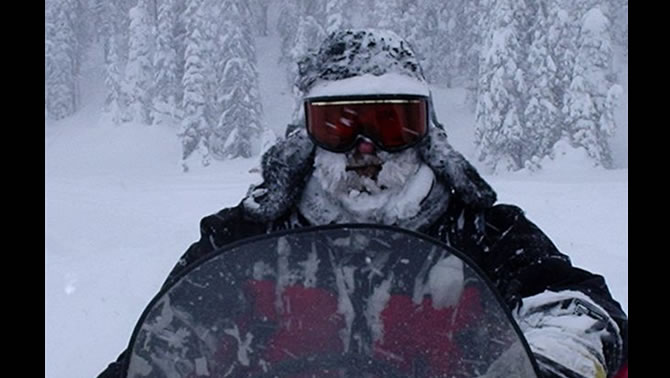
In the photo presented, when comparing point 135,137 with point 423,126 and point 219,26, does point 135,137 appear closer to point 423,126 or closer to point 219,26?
point 219,26

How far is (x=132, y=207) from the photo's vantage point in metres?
18.4

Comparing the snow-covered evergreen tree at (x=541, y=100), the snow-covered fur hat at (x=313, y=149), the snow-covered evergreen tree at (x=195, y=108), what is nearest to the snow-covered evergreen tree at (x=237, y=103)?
the snow-covered evergreen tree at (x=195, y=108)

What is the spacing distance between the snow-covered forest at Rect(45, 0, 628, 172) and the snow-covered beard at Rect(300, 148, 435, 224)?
17.1 metres

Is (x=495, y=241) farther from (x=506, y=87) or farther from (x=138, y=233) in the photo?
(x=506, y=87)

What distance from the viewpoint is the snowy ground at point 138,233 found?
26.5 feet

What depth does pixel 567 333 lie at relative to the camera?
156cm

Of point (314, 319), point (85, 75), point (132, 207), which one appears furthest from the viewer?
point (85, 75)

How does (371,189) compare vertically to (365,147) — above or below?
below

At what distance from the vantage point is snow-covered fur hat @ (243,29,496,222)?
8.57 ft

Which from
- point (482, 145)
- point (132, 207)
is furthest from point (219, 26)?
point (132, 207)

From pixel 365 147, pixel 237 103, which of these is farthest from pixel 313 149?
pixel 237 103

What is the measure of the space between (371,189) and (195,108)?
33062 millimetres

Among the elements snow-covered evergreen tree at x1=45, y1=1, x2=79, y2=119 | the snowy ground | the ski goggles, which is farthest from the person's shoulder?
snow-covered evergreen tree at x1=45, y1=1, x2=79, y2=119

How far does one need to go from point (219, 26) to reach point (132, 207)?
20.7 m
